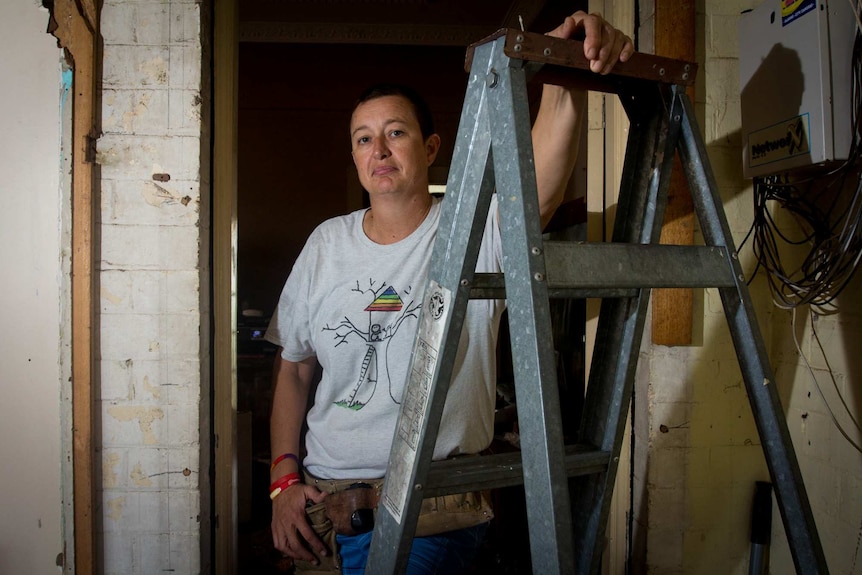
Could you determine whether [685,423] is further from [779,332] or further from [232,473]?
[232,473]

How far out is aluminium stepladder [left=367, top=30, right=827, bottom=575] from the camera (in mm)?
796

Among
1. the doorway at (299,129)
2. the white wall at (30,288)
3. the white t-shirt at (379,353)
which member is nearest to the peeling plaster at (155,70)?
the white wall at (30,288)

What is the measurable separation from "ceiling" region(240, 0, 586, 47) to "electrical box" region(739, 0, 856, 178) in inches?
118

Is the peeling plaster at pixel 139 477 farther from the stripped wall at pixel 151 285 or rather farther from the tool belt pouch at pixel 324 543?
the tool belt pouch at pixel 324 543

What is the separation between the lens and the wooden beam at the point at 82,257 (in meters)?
1.61

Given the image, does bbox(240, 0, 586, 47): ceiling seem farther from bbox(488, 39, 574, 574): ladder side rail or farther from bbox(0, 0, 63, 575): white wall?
bbox(488, 39, 574, 574): ladder side rail

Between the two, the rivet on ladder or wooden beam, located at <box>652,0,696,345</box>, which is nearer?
the rivet on ladder

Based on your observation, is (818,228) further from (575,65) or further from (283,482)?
(283,482)

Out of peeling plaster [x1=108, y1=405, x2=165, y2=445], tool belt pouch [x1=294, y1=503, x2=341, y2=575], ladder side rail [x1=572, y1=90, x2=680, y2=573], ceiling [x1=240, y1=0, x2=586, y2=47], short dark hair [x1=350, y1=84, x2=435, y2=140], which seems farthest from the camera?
ceiling [x1=240, y1=0, x2=586, y2=47]

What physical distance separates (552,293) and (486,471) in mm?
326

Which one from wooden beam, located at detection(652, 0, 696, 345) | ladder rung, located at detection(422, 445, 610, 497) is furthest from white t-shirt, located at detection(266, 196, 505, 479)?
wooden beam, located at detection(652, 0, 696, 345)

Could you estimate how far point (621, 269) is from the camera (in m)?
0.87

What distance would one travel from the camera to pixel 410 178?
1.49 meters

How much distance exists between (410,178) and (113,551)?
1.43 metres
